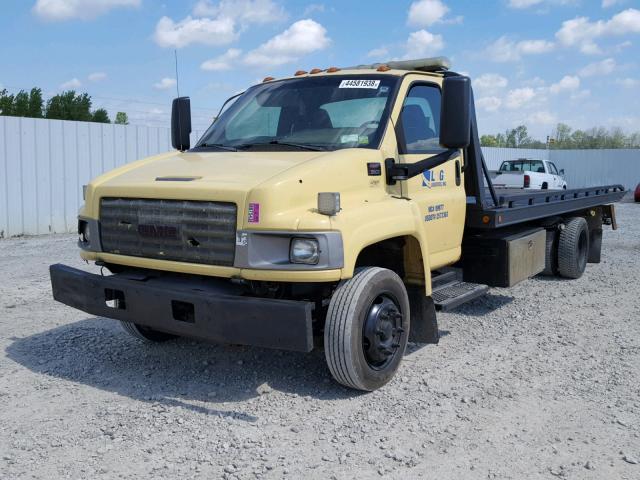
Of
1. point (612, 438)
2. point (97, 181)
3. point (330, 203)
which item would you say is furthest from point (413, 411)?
point (97, 181)

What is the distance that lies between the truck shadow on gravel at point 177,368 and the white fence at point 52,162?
8128 millimetres

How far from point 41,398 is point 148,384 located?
2.33 ft

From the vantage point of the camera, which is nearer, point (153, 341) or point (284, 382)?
point (284, 382)

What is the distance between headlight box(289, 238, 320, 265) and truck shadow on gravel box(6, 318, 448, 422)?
3.53 feet

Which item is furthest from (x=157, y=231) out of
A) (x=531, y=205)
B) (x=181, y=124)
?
(x=531, y=205)

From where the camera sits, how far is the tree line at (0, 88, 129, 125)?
35.2 metres

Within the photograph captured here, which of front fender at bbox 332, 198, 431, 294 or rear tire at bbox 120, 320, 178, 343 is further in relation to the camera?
rear tire at bbox 120, 320, 178, 343

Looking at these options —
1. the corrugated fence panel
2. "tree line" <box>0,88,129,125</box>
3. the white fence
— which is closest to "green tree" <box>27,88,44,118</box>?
"tree line" <box>0,88,129,125</box>

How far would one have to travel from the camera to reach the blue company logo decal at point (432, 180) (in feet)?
16.7

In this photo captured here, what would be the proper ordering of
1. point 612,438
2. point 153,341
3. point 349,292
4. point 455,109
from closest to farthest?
point 612,438 < point 349,292 < point 455,109 < point 153,341

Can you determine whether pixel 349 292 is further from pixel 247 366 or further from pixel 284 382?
pixel 247 366

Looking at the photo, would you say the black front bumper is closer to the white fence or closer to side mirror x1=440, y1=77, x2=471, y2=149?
side mirror x1=440, y1=77, x2=471, y2=149

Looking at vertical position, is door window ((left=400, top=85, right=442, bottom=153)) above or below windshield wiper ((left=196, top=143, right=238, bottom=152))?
above

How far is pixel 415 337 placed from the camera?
5.01 metres
